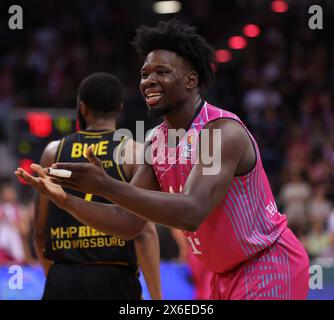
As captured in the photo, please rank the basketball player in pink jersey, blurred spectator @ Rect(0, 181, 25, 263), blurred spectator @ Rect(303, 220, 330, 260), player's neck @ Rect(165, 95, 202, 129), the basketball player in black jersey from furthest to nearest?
1. blurred spectator @ Rect(303, 220, 330, 260)
2. blurred spectator @ Rect(0, 181, 25, 263)
3. the basketball player in black jersey
4. player's neck @ Rect(165, 95, 202, 129)
5. the basketball player in pink jersey

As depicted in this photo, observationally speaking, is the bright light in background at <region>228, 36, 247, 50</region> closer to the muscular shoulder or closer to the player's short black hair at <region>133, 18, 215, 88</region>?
the player's short black hair at <region>133, 18, 215, 88</region>

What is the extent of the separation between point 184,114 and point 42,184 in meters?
0.88

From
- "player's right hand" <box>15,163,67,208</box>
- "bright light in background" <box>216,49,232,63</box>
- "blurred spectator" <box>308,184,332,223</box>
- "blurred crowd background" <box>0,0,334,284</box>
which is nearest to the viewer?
"player's right hand" <box>15,163,67,208</box>

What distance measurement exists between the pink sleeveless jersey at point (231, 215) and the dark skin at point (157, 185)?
95 millimetres

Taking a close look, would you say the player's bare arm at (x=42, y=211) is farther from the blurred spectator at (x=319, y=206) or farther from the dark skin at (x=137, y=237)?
the blurred spectator at (x=319, y=206)

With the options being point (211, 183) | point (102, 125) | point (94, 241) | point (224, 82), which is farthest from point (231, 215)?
point (224, 82)

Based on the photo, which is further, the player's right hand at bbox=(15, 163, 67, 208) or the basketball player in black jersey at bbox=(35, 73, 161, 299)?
the basketball player in black jersey at bbox=(35, 73, 161, 299)

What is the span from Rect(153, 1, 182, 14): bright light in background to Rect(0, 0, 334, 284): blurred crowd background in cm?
14

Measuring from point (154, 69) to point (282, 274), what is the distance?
4.31ft

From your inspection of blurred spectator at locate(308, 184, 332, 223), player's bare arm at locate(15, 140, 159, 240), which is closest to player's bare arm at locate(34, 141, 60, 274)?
player's bare arm at locate(15, 140, 159, 240)

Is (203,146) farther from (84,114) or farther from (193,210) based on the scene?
(84,114)

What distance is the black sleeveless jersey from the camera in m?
5.05

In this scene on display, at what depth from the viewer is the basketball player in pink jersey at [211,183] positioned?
152 inches

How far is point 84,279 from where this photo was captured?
506cm
